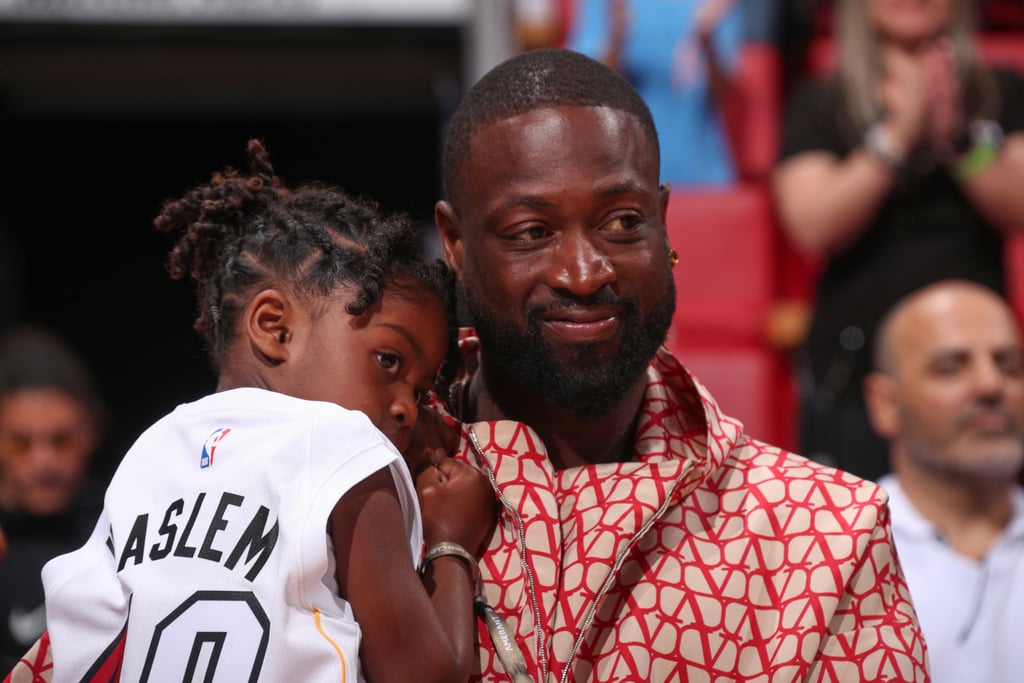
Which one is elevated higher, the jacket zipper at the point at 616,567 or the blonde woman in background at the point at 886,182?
the blonde woman in background at the point at 886,182

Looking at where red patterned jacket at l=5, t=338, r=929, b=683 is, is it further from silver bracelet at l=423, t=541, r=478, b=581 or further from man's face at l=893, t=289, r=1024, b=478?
man's face at l=893, t=289, r=1024, b=478

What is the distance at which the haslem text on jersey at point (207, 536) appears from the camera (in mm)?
1950

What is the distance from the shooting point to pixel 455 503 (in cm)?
220

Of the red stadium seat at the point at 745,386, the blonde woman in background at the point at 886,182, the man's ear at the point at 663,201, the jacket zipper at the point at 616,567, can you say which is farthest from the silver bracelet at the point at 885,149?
the jacket zipper at the point at 616,567

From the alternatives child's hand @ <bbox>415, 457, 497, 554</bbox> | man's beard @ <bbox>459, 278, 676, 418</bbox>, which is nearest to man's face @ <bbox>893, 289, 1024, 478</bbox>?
man's beard @ <bbox>459, 278, 676, 418</bbox>

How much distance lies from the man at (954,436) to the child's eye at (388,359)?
2030mm

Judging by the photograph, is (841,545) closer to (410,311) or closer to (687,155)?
(410,311)

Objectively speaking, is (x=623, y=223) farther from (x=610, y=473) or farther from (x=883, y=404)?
(x=883, y=404)

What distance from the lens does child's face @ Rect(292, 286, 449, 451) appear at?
2.20 metres

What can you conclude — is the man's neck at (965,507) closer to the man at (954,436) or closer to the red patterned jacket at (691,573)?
the man at (954,436)

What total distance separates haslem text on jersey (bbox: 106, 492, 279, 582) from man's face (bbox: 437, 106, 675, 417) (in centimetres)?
55

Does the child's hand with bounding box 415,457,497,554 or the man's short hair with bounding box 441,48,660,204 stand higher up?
the man's short hair with bounding box 441,48,660,204

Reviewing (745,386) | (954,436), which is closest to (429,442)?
(954,436)

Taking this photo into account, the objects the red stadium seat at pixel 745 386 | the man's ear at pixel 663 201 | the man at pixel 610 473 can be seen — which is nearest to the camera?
the man at pixel 610 473
